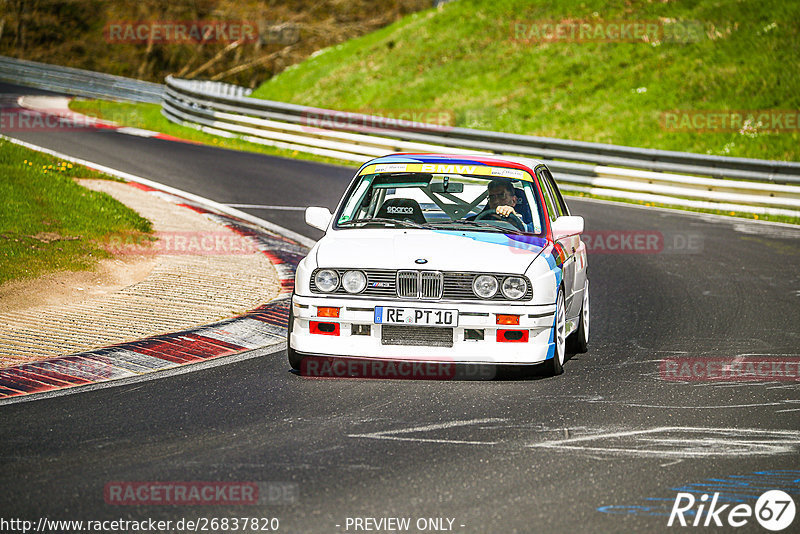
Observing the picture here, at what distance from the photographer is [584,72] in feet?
101

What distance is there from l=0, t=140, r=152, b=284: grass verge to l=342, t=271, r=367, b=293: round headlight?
4.59 m

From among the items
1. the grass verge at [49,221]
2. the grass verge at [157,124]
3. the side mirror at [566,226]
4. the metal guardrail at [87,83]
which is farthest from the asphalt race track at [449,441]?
the metal guardrail at [87,83]

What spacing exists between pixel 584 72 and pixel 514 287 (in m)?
24.5

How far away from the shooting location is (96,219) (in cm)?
1344

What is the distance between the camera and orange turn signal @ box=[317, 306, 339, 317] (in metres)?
7.39

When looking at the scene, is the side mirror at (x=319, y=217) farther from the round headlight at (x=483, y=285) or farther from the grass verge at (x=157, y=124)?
the grass verge at (x=157, y=124)

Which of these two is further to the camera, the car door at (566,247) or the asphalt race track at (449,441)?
the car door at (566,247)

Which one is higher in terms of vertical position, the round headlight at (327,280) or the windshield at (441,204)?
the windshield at (441,204)

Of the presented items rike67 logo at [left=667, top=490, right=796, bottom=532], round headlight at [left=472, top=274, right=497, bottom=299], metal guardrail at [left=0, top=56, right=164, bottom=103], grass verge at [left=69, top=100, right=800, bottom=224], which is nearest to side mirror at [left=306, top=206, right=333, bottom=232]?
round headlight at [left=472, top=274, right=497, bottom=299]

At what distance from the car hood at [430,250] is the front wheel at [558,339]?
1.35 ft

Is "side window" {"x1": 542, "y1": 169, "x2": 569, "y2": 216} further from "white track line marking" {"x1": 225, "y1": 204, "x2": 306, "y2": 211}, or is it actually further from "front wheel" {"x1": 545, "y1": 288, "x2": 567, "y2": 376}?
"white track line marking" {"x1": 225, "y1": 204, "x2": 306, "y2": 211}

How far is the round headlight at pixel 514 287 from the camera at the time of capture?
24.1 ft

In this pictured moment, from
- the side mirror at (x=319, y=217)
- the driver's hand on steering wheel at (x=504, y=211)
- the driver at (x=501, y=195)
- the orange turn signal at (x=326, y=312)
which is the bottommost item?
the orange turn signal at (x=326, y=312)

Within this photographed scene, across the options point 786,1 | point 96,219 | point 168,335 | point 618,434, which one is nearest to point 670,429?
point 618,434
